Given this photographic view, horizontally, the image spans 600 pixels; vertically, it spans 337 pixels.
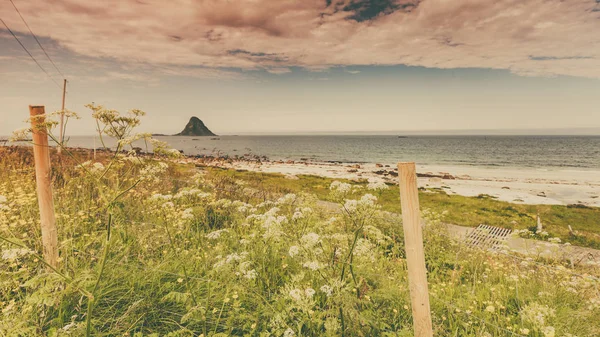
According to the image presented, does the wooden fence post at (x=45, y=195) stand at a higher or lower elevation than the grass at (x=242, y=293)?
higher

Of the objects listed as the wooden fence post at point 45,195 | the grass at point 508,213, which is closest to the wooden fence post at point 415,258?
the wooden fence post at point 45,195

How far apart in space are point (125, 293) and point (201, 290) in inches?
35.3

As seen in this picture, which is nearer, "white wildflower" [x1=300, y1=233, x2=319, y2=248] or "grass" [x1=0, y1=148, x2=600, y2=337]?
"grass" [x1=0, y1=148, x2=600, y2=337]

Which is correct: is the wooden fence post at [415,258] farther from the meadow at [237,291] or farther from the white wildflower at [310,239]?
the white wildflower at [310,239]

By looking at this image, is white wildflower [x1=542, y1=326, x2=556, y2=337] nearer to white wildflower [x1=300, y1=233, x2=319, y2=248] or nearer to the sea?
white wildflower [x1=300, y1=233, x2=319, y2=248]

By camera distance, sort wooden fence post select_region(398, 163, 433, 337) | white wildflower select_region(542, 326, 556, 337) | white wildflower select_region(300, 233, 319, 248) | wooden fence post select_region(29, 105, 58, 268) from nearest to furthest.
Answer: white wildflower select_region(542, 326, 556, 337)
wooden fence post select_region(398, 163, 433, 337)
white wildflower select_region(300, 233, 319, 248)
wooden fence post select_region(29, 105, 58, 268)

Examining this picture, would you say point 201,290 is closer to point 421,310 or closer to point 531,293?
point 421,310

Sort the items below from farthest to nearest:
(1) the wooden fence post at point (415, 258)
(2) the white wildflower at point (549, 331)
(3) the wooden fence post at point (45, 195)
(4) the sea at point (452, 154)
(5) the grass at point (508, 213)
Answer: (4) the sea at point (452, 154)
(5) the grass at point (508, 213)
(3) the wooden fence post at point (45, 195)
(1) the wooden fence post at point (415, 258)
(2) the white wildflower at point (549, 331)

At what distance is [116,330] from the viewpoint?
9.73ft

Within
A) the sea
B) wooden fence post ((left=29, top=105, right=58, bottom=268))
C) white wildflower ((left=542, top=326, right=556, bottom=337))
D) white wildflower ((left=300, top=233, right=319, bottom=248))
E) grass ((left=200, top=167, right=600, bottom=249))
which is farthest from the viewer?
the sea

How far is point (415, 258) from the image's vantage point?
9.49ft

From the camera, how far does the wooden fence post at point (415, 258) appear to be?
2.85 meters

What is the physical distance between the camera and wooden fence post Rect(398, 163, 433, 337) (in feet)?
9.36

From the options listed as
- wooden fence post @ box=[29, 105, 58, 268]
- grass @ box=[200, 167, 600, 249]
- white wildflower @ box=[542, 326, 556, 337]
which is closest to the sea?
grass @ box=[200, 167, 600, 249]
